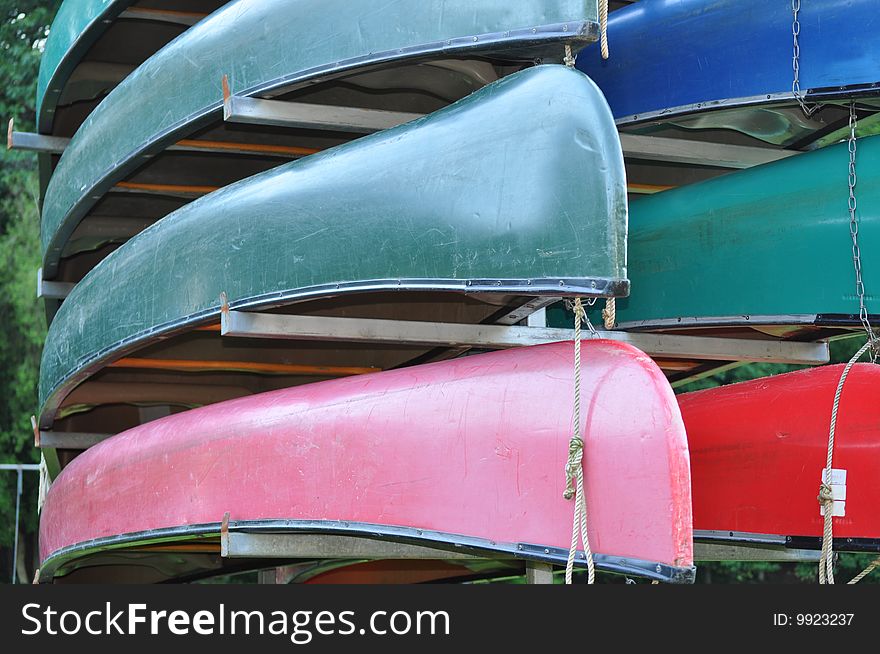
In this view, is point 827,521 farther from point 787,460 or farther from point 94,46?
point 94,46

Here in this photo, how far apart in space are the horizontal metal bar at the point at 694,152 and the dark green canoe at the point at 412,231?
88 centimetres

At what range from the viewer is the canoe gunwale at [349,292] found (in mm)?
3258

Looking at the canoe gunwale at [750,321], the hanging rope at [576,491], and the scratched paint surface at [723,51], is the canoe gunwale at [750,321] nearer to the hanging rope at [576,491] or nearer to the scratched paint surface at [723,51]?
the scratched paint surface at [723,51]

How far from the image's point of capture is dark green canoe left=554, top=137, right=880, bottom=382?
4113mm

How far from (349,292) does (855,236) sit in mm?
1761

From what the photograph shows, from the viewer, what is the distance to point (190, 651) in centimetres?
327

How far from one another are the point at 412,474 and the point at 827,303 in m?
1.63

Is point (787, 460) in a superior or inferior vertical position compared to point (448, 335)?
inferior

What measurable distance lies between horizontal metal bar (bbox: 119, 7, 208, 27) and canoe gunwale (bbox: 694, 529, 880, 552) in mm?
3408

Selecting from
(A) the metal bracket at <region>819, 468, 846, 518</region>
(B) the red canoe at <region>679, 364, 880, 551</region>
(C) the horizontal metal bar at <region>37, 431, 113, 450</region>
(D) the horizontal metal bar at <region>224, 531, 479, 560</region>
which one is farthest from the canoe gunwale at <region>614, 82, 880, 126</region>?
(C) the horizontal metal bar at <region>37, 431, 113, 450</region>

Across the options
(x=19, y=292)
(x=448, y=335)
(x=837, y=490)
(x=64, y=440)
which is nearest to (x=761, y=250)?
(x=837, y=490)

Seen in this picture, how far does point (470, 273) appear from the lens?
11.3ft

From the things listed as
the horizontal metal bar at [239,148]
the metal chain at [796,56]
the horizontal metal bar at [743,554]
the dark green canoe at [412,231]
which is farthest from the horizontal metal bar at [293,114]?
the horizontal metal bar at [743,554]

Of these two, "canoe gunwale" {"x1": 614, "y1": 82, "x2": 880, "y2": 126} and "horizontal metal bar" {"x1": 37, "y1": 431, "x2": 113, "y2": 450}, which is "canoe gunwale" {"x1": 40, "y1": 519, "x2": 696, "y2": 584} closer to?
"horizontal metal bar" {"x1": 37, "y1": 431, "x2": 113, "y2": 450}
